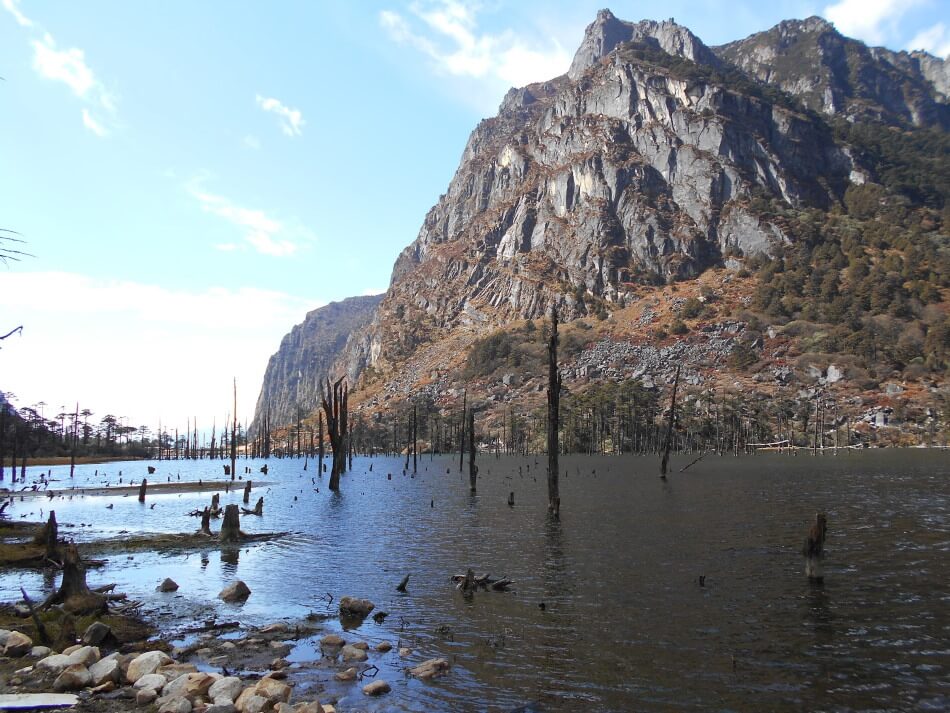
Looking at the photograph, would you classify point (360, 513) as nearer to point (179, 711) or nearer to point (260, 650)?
point (260, 650)

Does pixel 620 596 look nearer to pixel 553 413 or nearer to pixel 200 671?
pixel 200 671

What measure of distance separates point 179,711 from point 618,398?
159m

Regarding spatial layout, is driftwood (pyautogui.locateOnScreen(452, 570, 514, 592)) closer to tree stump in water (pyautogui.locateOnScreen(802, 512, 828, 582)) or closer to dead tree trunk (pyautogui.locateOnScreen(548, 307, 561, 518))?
tree stump in water (pyautogui.locateOnScreen(802, 512, 828, 582))

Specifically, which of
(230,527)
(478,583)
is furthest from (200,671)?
(230,527)

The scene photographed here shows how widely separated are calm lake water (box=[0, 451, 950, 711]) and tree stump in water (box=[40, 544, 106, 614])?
221cm

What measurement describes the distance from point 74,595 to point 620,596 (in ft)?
56.4

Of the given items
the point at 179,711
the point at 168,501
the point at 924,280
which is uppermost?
the point at 924,280

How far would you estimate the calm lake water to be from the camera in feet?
44.2

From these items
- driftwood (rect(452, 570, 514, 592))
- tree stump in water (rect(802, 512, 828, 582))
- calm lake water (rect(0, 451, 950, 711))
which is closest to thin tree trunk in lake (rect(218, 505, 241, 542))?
calm lake water (rect(0, 451, 950, 711))

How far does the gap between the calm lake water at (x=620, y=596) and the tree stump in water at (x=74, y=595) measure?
2213mm

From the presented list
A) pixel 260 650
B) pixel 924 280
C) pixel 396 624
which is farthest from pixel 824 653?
pixel 924 280

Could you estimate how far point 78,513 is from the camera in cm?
5275

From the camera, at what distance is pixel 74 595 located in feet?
58.0

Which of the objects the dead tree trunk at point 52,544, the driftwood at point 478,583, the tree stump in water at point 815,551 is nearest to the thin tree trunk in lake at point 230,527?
the dead tree trunk at point 52,544
